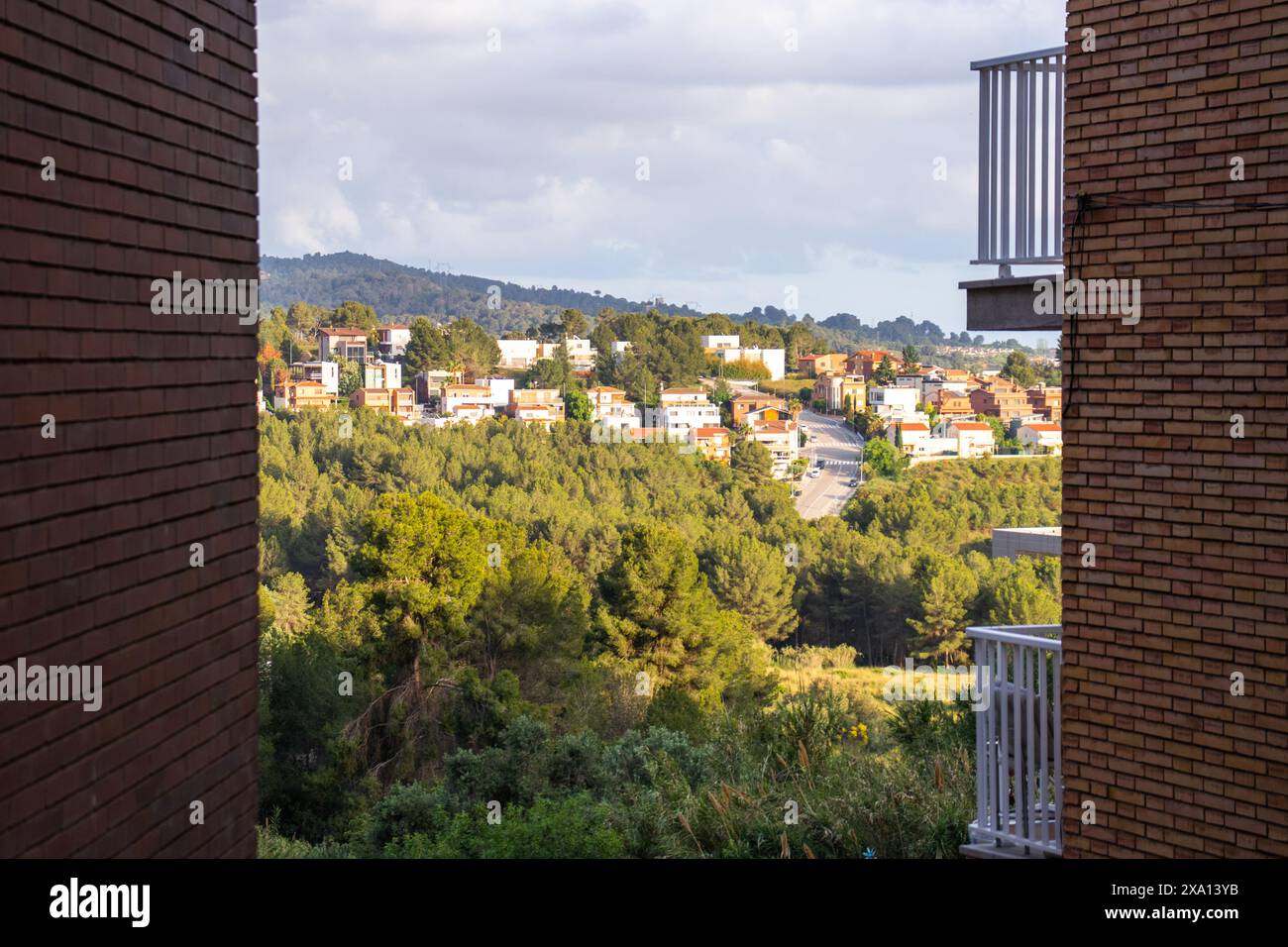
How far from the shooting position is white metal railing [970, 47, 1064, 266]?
6781mm

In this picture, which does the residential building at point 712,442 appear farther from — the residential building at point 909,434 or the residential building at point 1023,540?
the residential building at point 1023,540

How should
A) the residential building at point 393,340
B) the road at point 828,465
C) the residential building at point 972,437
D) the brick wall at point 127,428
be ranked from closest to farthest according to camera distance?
1. the brick wall at point 127,428
2. the road at point 828,465
3. the residential building at point 972,437
4. the residential building at point 393,340

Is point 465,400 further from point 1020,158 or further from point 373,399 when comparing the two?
point 1020,158

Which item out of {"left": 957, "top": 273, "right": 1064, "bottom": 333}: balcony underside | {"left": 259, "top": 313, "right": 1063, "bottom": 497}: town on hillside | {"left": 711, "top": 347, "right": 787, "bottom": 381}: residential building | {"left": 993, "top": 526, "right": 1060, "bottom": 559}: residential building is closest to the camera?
{"left": 957, "top": 273, "right": 1064, "bottom": 333}: balcony underside

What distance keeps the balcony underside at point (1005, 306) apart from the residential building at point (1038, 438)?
5902 centimetres

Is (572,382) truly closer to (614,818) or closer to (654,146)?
(654,146)

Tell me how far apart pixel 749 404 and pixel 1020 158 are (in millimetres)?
59556

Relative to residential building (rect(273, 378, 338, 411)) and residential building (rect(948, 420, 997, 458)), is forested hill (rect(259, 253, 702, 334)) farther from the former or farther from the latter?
residential building (rect(948, 420, 997, 458))

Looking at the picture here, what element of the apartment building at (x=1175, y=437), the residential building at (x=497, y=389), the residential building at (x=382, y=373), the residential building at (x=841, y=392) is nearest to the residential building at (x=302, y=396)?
the residential building at (x=382, y=373)

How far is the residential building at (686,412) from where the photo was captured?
63.5 m

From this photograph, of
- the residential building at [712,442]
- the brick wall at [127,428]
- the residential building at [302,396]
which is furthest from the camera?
the residential building at [712,442]

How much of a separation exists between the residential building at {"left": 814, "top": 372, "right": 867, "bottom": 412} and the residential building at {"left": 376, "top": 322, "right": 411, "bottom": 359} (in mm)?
23195

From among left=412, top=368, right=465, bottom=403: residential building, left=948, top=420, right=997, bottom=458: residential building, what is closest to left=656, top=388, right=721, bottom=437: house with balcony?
left=412, top=368, right=465, bottom=403: residential building
